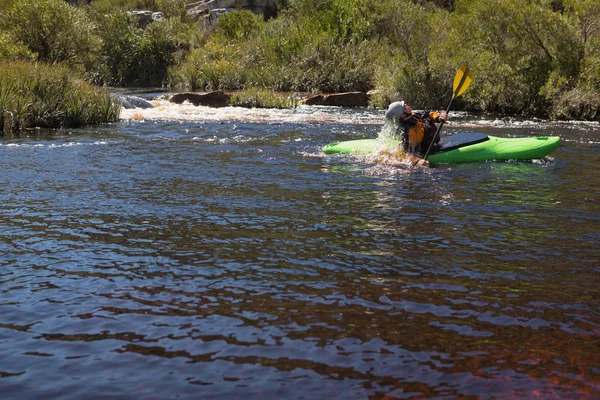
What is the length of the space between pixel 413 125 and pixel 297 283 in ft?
19.1

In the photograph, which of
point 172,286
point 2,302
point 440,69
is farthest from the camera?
point 440,69

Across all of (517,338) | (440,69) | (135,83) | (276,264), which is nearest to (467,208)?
(276,264)

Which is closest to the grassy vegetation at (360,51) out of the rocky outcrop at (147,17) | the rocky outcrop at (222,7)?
the rocky outcrop at (222,7)

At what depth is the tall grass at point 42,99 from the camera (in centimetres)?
1399

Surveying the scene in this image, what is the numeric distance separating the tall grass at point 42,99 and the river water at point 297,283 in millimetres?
4541

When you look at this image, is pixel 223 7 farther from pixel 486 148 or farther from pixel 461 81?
pixel 486 148

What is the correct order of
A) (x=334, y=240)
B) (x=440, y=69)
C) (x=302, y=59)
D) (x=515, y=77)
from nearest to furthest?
(x=334, y=240) → (x=515, y=77) → (x=440, y=69) → (x=302, y=59)

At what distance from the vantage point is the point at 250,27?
112 ft

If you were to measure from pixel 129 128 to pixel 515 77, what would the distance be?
33.5 feet

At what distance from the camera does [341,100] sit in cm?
2247

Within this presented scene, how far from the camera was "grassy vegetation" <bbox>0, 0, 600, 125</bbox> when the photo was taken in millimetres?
17984

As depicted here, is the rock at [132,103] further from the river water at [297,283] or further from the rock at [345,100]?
the river water at [297,283]

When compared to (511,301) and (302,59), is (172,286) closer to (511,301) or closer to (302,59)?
(511,301)

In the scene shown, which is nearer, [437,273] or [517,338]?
[517,338]
